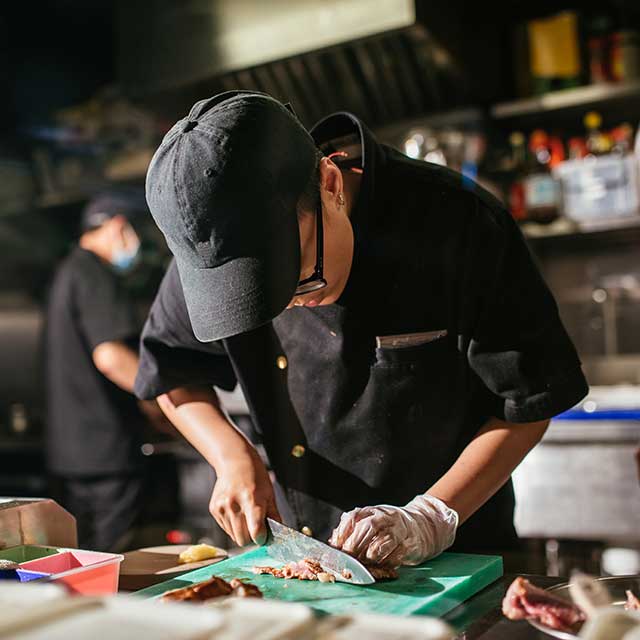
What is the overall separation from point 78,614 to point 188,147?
677 millimetres

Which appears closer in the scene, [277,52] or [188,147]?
[188,147]

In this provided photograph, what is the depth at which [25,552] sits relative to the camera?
4.45ft

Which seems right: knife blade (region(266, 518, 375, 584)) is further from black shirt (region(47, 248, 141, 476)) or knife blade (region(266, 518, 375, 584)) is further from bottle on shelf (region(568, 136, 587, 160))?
bottle on shelf (region(568, 136, 587, 160))

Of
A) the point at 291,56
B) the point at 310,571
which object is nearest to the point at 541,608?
the point at 310,571

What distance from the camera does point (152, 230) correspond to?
13.5 ft

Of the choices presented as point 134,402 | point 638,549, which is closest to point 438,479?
point 638,549

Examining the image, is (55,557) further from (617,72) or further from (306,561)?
(617,72)

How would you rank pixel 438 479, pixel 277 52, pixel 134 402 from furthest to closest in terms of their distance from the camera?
pixel 277 52
pixel 134 402
pixel 438 479

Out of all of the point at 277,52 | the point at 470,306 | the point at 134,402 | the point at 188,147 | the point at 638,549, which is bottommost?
the point at 638,549

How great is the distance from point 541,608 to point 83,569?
60 cm

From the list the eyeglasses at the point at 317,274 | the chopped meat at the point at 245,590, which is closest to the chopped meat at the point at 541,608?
the chopped meat at the point at 245,590

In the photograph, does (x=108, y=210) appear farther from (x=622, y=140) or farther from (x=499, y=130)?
(x=622, y=140)

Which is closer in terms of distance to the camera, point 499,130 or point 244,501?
point 244,501

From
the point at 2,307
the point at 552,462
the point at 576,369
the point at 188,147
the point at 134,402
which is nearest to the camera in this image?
the point at 188,147
